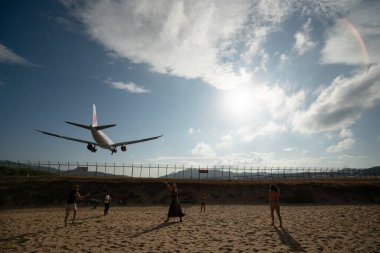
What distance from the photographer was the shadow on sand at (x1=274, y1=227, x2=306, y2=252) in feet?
28.7

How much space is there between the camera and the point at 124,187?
35469 millimetres

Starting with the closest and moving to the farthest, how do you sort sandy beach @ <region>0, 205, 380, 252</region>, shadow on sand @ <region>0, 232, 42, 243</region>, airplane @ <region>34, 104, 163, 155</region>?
sandy beach @ <region>0, 205, 380, 252</region>
shadow on sand @ <region>0, 232, 42, 243</region>
airplane @ <region>34, 104, 163, 155</region>

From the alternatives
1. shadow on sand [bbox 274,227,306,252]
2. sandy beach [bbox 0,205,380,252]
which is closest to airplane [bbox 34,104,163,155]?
sandy beach [bbox 0,205,380,252]

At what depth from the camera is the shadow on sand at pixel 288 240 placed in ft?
28.7

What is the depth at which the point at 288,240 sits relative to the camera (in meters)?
9.98

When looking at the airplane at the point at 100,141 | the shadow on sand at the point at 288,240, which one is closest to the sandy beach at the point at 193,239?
the shadow on sand at the point at 288,240

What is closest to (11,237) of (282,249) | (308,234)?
(282,249)

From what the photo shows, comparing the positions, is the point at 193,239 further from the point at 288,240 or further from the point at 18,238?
the point at 18,238

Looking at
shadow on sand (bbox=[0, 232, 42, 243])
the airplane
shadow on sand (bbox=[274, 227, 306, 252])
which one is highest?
the airplane

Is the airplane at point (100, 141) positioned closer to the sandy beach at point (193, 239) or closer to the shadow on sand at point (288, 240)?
the sandy beach at point (193, 239)

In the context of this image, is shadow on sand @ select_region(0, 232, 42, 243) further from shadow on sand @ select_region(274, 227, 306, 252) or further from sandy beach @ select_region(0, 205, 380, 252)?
shadow on sand @ select_region(274, 227, 306, 252)

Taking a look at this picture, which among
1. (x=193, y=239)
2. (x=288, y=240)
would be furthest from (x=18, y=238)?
(x=288, y=240)

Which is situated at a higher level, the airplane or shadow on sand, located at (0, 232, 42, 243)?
the airplane

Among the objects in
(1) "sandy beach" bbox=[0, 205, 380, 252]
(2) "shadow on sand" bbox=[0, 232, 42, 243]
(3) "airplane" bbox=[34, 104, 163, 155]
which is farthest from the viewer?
(3) "airplane" bbox=[34, 104, 163, 155]
